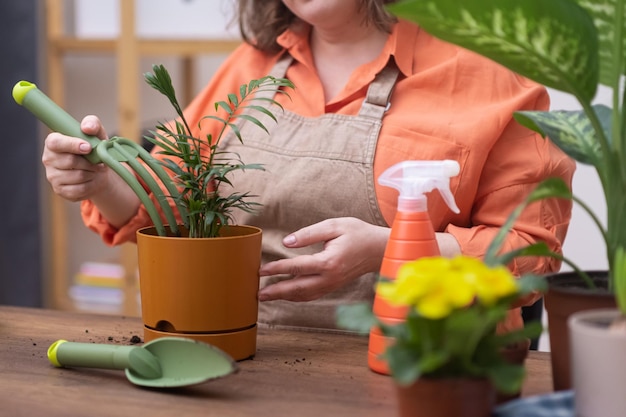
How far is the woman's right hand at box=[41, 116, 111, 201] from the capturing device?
41.2 inches

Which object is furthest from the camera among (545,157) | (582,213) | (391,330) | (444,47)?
(582,213)

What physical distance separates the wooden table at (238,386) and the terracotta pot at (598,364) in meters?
0.18

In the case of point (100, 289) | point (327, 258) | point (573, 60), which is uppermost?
point (573, 60)

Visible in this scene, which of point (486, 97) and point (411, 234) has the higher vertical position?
point (486, 97)

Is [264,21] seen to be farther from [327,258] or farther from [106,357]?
[106,357]

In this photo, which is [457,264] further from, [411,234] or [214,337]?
[214,337]

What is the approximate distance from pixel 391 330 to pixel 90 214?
0.88m

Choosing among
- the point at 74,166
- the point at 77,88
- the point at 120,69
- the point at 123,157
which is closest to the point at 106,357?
the point at 123,157

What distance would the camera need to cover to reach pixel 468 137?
48.3 inches

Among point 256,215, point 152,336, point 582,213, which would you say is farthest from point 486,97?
point 582,213

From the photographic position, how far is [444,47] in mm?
1340

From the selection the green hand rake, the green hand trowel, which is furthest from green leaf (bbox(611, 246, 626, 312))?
the green hand rake

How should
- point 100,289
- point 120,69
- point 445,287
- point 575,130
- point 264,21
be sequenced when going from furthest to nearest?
1. point 100,289
2. point 120,69
3. point 264,21
4. point 575,130
5. point 445,287

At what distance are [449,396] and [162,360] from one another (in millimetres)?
336
